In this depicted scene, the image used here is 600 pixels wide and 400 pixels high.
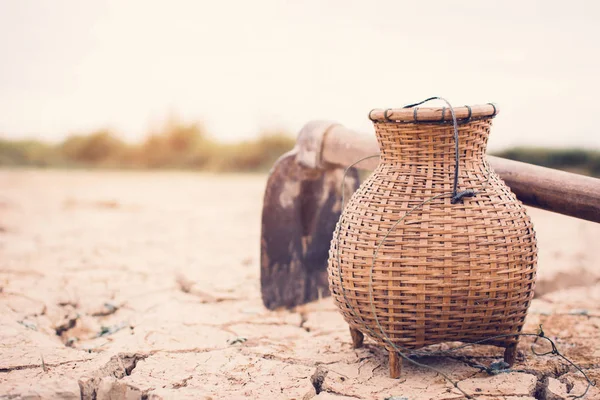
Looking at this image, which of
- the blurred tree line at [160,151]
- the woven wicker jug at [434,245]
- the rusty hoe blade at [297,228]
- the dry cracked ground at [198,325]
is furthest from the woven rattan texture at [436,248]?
the blurred tree line at [160,151]

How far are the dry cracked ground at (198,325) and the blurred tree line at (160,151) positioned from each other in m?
4.96

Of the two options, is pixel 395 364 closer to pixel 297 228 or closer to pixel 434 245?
pixel 434 245

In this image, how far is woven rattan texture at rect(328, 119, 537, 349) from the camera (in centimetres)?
195

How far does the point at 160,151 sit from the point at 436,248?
1001cm

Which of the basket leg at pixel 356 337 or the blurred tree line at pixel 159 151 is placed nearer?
the basket leg at pixel 356 337

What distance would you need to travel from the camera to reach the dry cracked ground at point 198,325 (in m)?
2.06

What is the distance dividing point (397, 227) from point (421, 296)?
234mm

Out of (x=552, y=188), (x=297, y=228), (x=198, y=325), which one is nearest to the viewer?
(x=552, y=188)

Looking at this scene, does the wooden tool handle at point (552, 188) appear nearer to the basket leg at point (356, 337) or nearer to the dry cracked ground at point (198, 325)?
the dry cracked ground at point (198, 325)

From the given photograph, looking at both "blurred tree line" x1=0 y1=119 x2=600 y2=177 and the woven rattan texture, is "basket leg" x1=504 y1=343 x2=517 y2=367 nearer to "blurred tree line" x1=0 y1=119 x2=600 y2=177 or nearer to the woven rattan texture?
the woven rattan texture

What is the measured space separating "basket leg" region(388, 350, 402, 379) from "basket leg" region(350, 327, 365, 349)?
31 cm

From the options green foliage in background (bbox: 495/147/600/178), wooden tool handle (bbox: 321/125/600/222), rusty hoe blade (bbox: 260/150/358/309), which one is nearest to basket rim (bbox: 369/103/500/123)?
wooden tool handle (bbox: 321/125/600/222)

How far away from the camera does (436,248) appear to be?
1.95 m

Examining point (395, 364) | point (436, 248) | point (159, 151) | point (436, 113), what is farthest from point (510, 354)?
point (159, 151)
